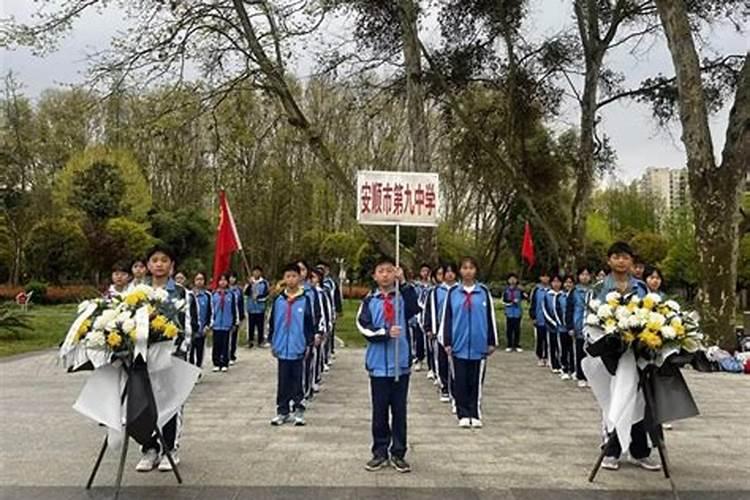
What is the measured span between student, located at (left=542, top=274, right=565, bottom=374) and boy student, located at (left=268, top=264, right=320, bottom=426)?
582 centimetres

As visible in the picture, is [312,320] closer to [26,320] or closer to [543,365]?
[543,365]

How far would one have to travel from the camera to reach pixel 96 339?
5426mm

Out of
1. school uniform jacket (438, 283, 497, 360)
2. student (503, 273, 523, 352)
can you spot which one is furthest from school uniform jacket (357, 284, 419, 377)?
student (503, 273, 523, 352)

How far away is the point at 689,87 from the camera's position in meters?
13.9

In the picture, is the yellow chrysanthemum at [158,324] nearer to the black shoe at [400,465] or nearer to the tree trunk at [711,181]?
the black shoe at [400,465]

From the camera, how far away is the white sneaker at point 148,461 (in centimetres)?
619

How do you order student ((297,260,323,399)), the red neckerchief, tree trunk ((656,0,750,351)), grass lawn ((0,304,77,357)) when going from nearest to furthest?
the red neckerchief < student ((297,260,323,399)) < tree trunk ((656,0,750,351)) < grass lawn ((0,304,77,357))

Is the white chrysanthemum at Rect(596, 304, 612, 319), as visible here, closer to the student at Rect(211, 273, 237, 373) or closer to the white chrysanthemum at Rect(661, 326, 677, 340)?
the white chrysanthemum at Rect(661, 326, 677, 340)

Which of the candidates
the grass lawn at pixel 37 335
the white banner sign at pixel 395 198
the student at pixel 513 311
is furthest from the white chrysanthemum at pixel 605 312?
the grass lawn at pixel 37 335

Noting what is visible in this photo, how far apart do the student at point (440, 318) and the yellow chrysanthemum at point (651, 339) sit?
10.4ft

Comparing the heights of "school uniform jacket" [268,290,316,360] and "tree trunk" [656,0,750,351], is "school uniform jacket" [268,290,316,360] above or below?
below

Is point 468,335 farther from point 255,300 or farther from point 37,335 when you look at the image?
point 37,335

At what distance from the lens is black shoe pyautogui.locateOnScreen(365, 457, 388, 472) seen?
20.2 ft

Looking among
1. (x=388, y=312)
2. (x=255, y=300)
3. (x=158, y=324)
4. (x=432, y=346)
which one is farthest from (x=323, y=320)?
(x=255, y=300)
